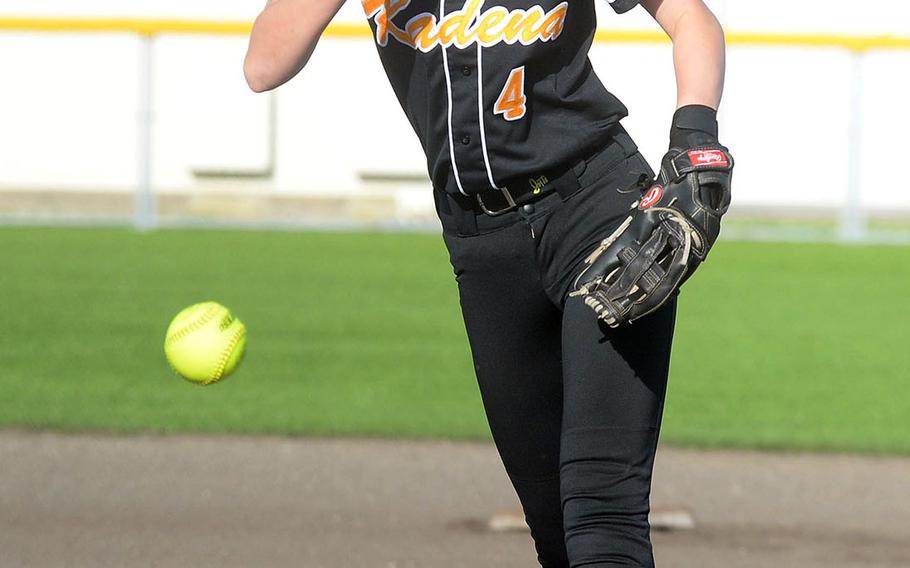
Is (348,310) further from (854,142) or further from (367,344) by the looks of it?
(854,142)

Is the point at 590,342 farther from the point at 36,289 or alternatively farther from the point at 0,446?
the point at 36,289

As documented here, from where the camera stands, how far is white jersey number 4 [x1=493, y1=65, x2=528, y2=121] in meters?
2.80

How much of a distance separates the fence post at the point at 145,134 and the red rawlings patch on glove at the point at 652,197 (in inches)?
446

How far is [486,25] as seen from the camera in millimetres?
2801

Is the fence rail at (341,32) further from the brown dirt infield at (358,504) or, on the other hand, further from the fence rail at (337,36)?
the brown dirt infield at (358,504)

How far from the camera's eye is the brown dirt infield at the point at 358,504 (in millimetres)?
4449

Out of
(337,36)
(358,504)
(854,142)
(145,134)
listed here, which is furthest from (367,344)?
(854,142)

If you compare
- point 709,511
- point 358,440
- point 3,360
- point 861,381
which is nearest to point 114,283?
point 3,360

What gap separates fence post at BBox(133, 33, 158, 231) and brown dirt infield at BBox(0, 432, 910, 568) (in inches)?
307

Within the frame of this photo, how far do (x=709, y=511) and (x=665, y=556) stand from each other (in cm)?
65

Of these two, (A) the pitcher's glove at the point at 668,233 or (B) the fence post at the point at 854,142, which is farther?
(B) the fence post at the point at 854,142

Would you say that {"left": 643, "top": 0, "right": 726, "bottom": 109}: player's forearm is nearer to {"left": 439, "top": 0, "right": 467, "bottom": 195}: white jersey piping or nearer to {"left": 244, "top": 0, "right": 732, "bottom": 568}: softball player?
{"left": 244, "top": 0, "right": 732, "bottom": 568}: softball player

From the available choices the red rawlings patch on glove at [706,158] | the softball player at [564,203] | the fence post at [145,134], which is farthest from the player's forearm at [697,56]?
the fence post at [145,134]

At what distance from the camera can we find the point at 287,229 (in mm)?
13797
